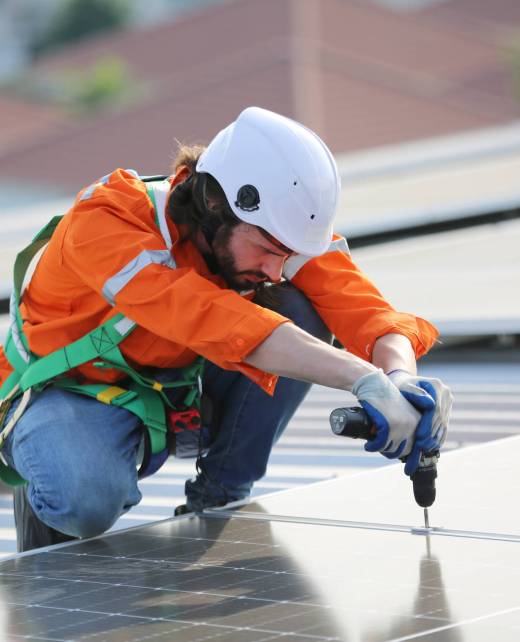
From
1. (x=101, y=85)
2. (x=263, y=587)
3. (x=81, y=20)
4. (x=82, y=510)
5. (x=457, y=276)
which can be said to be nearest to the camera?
(x=263, y=587)

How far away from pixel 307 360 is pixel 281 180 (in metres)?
0.44

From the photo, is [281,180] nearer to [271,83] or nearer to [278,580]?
[278,580]

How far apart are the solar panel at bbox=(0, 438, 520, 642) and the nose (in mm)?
592

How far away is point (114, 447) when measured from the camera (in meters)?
3.18

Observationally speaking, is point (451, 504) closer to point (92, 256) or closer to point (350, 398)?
point (92, 256)

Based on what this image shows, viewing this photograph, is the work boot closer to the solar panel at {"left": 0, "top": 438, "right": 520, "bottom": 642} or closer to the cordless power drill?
the solar panel at {"left": 0, "top": 438, "right": 520, "bottom": 642}

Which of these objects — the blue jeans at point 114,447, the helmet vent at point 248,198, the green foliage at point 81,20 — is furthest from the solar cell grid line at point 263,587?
the green foliage at point 81,20

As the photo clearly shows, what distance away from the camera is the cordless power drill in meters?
2.72

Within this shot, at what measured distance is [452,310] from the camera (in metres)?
6.19

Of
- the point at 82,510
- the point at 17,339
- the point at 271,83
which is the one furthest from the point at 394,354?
the point at 271,83

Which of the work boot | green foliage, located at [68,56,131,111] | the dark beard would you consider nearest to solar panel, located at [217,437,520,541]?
the work boot

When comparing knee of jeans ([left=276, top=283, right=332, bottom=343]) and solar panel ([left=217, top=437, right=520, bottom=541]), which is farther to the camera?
knee of jeans ([left=276, top=283, right=332, bottom=343])

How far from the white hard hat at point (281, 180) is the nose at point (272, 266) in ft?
0.21

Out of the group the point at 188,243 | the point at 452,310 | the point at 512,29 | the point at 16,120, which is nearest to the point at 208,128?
the point at 16,120
